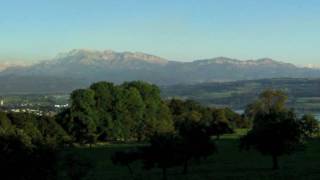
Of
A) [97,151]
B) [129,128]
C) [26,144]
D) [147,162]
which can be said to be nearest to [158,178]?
[147,162]

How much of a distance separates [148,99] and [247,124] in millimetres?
40546

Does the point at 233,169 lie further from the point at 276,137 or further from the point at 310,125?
the point at 310,125

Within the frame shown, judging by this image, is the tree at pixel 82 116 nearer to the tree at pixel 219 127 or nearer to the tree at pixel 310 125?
the tree at pixel 219 127

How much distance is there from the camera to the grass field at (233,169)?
5287 centimetres

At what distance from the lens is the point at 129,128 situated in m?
126

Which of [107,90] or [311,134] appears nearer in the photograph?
[311,134]

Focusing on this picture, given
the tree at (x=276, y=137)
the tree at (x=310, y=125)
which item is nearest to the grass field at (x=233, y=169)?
the tree at (x=276, y=137)

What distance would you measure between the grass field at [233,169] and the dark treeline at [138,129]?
4.76 feet

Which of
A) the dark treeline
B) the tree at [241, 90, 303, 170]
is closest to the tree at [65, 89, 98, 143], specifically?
the dark treeline

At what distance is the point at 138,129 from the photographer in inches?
5044

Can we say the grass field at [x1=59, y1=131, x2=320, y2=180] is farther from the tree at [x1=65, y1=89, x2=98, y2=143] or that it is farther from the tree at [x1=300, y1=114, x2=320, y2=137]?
the tree at [x1=65, y1=89, x2=98, y2=143]

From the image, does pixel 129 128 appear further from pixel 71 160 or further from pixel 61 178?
pixel 71 160

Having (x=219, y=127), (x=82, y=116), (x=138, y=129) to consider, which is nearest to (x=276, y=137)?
(x=219, y=127)

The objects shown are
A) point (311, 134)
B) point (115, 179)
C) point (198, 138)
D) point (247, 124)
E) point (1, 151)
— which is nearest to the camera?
point (1, 151)
